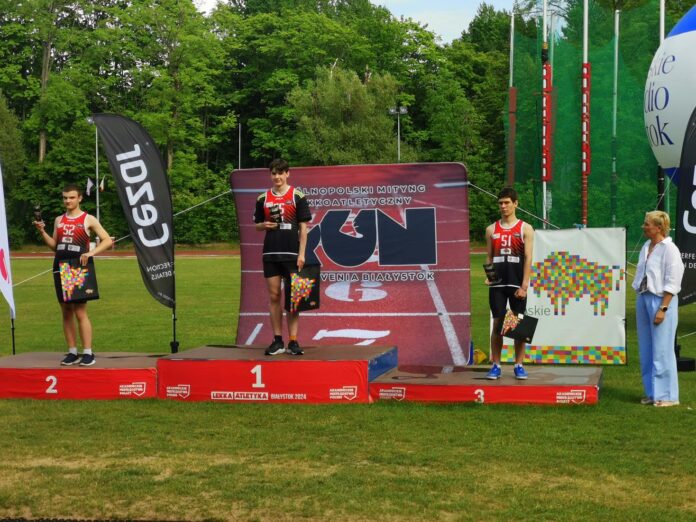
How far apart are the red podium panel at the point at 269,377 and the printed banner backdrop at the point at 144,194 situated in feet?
5.86

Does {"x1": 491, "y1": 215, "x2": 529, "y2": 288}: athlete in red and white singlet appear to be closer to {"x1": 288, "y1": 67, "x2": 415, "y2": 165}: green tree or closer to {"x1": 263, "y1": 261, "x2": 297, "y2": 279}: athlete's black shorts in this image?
{"x1": 263, "y1": 261, "x2": 297, "y2": 279}: athlete's black shorts

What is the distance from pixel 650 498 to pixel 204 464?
3.00 metres

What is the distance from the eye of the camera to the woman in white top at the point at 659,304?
29.3 feet

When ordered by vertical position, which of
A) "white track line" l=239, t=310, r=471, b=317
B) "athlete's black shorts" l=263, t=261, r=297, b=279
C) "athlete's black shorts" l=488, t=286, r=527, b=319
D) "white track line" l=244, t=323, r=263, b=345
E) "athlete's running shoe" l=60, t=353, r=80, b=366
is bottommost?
"white track line" l=244, t=323, r=263, b=345

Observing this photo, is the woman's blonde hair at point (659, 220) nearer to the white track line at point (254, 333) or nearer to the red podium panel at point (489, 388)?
the red podium panel at point (489, 388)

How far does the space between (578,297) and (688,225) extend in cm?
175

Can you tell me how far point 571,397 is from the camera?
29.6 feet

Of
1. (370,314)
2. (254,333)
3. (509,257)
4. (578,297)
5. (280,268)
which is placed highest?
(509,257)

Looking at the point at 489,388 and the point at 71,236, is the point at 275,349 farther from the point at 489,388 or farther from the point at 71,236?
the point at 71,236

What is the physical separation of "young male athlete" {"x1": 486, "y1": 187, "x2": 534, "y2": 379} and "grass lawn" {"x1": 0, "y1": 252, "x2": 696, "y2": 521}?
1073mm

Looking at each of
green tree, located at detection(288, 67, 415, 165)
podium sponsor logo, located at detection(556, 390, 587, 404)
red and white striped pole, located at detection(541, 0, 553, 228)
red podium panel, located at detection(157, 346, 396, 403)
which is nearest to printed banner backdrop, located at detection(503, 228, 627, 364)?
podium sponsor logo, located at detection(556, 390, 587, 404)

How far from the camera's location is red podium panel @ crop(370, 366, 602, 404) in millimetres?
9039

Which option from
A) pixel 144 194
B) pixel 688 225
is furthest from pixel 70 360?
pixel 688 225

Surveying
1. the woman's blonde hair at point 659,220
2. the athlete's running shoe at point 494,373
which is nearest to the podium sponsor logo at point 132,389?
the athlete's running shoe at point 494,373
